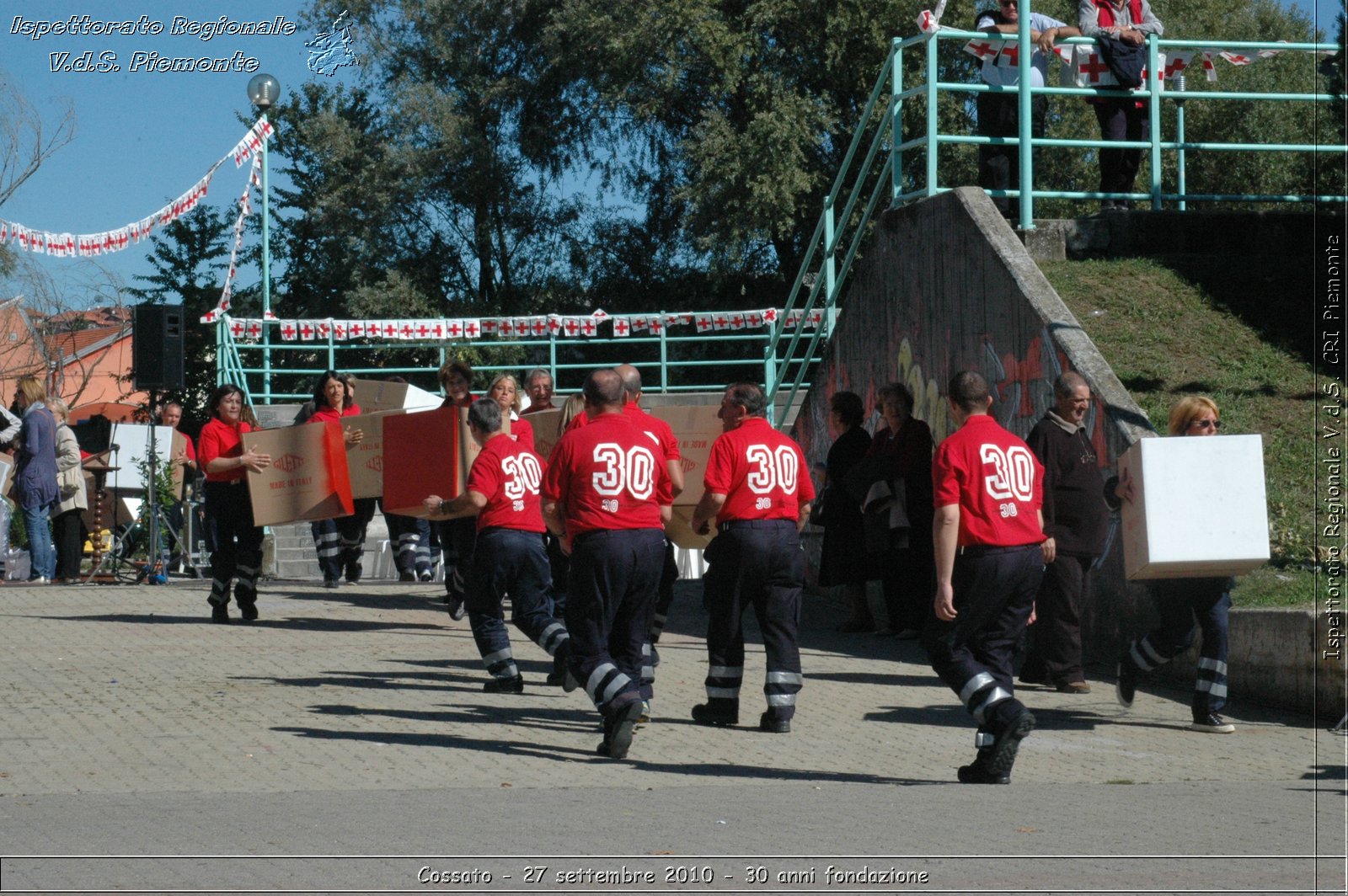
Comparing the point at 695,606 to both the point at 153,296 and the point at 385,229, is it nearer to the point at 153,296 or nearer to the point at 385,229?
the point at 385,229

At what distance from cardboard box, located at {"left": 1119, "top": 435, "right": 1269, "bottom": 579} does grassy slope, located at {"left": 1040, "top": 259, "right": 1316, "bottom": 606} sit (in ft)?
4.24

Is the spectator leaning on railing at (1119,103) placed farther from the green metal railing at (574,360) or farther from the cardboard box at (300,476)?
the green metal railing at (574,360)

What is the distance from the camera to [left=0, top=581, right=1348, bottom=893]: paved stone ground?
18.3 feet

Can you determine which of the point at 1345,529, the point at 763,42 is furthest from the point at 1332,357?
the point at 763,42

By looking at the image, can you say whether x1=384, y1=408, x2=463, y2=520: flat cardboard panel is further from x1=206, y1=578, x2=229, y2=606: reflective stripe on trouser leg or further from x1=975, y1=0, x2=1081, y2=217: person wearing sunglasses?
x1=975, y1=0, x2=1081, y2=217: person wearing sunglasses

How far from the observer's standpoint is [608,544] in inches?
311

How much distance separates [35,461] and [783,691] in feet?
33.8

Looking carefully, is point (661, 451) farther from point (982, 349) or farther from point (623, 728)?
point (982, 349)

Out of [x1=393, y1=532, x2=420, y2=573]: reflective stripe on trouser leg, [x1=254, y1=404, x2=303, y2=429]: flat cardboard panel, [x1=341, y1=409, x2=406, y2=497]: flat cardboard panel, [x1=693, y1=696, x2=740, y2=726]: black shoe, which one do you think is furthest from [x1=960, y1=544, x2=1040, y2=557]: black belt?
[x1=254, y1=404, x2=303, y2=429]: flat cardboard panel

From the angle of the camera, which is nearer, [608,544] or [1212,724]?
[608,544]

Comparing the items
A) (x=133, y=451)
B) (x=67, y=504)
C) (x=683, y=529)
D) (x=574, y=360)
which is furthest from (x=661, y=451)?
(x=574, y=360)

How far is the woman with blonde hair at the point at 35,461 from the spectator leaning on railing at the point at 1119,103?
10.3 metres

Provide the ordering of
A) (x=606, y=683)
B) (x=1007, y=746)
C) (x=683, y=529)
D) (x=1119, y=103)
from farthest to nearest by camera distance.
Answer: (x=1119, y=103)
(x=683, y=529)
(x=606, y=683)
(x=1007, y=746)

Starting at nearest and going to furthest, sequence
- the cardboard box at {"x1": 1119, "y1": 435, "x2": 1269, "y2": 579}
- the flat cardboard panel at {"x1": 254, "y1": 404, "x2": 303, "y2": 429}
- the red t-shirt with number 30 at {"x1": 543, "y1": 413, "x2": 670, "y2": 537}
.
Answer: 1. the red t-shirt with number 30 at {"x1": 543, "y1": 413, "x2": 670, "y2": 537}
2. the cardboard box at {"x1": 1119, "y1": 435, "x2": 1269, "y2": 579}
3. the flat cardboard panel at {"x1": 254, "y1": 404, "x2": 303, "y2": 429}
